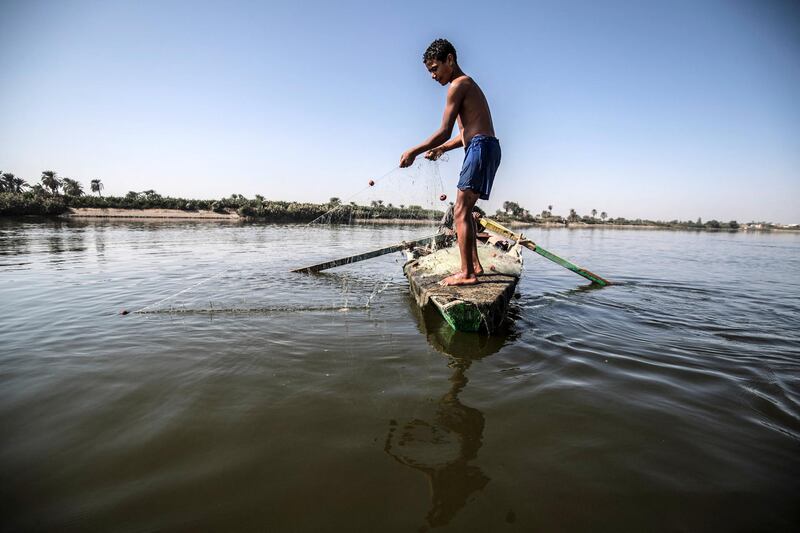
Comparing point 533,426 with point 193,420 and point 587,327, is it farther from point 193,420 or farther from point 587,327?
point 587,327

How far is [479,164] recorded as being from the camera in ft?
14.9

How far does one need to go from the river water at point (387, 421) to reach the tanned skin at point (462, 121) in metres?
1.32

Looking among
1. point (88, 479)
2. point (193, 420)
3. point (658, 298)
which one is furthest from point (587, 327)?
point (88, 479)

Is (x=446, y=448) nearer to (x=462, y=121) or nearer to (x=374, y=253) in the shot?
(x=462, y=121)

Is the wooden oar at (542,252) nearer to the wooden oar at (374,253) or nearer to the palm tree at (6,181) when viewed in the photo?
the wooden oar at (374,253)

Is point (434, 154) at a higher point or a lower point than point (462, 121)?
lower

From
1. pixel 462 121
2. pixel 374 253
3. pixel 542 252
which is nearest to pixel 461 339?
pixel 462 121

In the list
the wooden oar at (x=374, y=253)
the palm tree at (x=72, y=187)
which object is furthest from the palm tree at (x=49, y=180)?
the wooden oar at (x=374, y=253)

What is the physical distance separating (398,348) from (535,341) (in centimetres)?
168

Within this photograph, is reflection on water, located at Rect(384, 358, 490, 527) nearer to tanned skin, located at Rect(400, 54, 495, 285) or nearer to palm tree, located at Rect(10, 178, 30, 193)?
tanned skin, located at Rect(400, 54, 495, 285)

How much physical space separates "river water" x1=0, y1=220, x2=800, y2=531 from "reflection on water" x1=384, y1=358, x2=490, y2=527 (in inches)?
0.5

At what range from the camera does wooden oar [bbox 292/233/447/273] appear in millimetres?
7879

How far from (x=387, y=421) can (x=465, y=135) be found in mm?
3854

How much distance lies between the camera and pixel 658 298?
6715 mm
